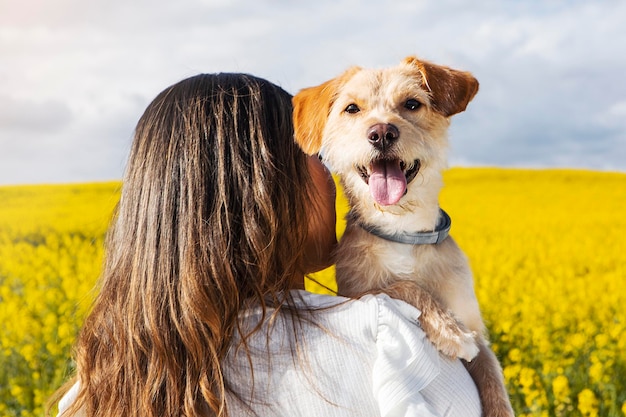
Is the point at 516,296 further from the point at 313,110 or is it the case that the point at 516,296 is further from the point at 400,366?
the point at 400,366

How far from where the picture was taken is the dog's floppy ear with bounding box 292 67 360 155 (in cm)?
232

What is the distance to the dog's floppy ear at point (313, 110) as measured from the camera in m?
2.32

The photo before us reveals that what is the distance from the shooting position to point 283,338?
1.81 m

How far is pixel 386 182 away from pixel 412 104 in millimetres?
341

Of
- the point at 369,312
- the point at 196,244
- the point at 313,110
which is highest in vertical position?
the point at 313,110

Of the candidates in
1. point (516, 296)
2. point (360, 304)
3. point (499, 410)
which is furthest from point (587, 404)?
point (360, 304)

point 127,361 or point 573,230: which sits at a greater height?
point 127,361

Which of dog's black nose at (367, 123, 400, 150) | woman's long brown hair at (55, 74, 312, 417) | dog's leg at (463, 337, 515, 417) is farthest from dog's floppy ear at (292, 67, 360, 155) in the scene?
dog's leg at (463, 337, 515, 417)

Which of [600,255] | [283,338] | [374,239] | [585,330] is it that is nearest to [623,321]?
[585,330]

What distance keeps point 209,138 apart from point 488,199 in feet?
47.9

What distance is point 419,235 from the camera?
240 centimetres

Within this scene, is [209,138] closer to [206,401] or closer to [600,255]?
[206,401]

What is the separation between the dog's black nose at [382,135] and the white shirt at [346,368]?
64 centimetres

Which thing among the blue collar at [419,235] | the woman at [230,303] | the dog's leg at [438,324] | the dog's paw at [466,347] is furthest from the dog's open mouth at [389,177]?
the dog's paw at [466,347]
